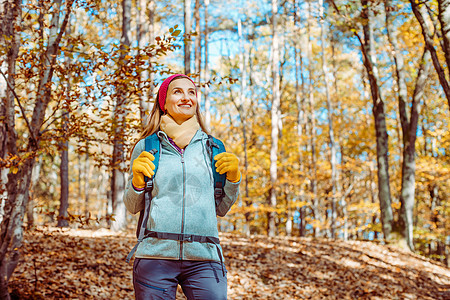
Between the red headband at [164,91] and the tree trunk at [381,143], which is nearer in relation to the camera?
the red headband at [164,91]

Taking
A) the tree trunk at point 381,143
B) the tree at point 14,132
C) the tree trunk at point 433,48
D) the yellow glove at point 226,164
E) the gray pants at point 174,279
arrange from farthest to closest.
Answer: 1. the tree trunk at point 381,143
2. the tree trunk at point 433,48
3. the tree at point 14,132
4. the yellow glove at point 226,164
5. the gray pants at point 174,279

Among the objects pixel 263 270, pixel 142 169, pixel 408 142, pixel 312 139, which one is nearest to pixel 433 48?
pixel 263 270

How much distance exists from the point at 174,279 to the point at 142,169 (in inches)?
23.1

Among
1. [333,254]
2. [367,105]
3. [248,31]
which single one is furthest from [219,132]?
[333,254]

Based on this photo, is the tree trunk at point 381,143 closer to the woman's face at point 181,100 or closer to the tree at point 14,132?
the tree at point 14,132

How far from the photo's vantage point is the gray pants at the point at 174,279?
1.87m

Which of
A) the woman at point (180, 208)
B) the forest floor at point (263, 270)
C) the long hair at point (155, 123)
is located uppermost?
the long hair at point (155, 123)

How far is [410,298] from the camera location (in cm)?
708

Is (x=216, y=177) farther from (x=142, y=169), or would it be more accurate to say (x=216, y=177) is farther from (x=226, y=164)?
(x=142, y=169)

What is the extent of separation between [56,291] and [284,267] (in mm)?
4727

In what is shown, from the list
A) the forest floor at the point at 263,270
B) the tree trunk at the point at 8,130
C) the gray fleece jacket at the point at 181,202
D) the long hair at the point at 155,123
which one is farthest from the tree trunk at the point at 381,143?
the gray fleece jacket at the point at 181,202

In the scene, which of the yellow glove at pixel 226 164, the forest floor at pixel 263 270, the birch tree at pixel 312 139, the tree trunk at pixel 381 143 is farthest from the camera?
the birch tree at pixel 312 139

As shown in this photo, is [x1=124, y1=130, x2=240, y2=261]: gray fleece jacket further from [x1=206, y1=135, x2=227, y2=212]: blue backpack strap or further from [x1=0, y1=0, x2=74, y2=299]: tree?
[x1=0, y1=0, x2=74, y2=299]: tree

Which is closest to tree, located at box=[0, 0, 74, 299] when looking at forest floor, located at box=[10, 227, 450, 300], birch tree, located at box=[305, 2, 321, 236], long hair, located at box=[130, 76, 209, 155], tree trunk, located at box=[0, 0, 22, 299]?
tree trunk, located at box=[0, 0, 22, 299]
